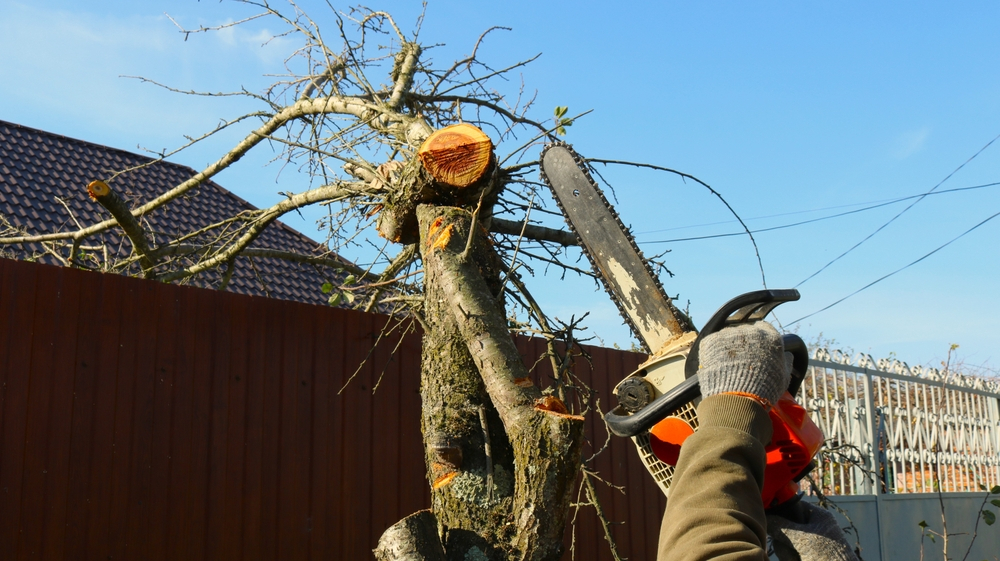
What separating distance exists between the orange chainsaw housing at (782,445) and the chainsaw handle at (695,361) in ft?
0.31

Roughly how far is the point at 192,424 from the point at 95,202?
563cm

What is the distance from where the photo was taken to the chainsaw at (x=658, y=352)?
70.6 inches

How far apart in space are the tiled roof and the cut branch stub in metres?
5.32

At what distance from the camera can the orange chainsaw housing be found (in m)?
1.76

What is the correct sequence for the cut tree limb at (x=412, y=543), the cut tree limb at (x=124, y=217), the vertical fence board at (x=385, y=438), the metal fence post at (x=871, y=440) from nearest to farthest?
the cut tree limb at (x=412, y=543)
the cut tree limb at (x=124, y=217)
the vertical fence board at (x=385, y=438)
the metal fence post at (x=871, y=440)

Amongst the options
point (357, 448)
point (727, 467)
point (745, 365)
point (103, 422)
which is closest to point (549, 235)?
point (357, 448)

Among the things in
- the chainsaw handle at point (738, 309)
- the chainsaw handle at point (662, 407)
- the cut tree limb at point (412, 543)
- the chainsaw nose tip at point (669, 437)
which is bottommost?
the cut tree limb at point (412, 543)

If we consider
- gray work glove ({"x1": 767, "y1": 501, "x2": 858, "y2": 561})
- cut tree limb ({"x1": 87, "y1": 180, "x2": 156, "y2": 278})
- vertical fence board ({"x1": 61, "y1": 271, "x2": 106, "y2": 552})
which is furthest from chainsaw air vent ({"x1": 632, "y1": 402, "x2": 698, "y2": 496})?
cut tree limb ({"x1": 87, "y1": 180, "x2": 156, "y2": 278})

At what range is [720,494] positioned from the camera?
4.33ft

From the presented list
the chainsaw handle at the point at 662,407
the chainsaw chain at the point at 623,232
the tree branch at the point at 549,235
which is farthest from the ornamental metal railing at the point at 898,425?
the chainsaw handle at the point at 662,407

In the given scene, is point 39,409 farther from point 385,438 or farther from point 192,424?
point 385,438

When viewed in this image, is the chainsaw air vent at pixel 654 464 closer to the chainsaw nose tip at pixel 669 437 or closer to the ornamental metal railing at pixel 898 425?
the chainsaw nose tip at pixel 669 437

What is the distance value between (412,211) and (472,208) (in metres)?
0.25

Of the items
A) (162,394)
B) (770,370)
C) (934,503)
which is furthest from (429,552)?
(934,503)
